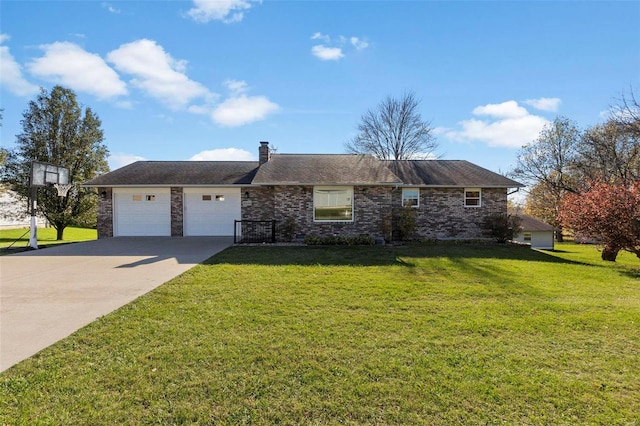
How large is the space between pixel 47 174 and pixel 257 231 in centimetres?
916

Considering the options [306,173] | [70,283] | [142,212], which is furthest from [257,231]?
[70,283]

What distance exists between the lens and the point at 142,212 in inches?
604

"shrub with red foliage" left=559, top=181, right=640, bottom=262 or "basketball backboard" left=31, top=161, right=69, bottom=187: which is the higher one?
"basketball backboard" left=31, top=161, right=69, bottom=187

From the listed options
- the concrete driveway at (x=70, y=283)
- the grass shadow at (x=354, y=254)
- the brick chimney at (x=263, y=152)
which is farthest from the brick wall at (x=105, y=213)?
the grass shadow at (x=354, y=254)

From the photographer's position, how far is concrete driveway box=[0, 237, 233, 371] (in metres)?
4.05

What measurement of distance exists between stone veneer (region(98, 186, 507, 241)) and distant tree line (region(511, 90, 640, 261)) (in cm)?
368

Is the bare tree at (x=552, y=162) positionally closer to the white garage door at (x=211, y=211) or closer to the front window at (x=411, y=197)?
the front window at (x=411, y=197)

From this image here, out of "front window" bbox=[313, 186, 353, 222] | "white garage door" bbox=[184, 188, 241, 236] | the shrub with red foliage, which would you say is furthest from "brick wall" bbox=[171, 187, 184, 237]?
the shrub with red foliage

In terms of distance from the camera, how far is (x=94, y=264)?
8.70m

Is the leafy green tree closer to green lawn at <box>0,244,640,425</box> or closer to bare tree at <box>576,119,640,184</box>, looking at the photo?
green lawn at <box>0,244,640,425</box>

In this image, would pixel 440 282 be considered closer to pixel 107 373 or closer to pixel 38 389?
pixel 107 373

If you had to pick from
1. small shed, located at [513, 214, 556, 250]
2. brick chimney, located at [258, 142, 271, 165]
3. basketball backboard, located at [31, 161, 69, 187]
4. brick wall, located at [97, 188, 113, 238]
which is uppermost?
brick chimney, located at [258, 142, 271, 165]

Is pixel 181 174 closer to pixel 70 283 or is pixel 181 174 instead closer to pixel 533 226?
pixel 70 283

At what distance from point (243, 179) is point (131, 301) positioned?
1057 cm
